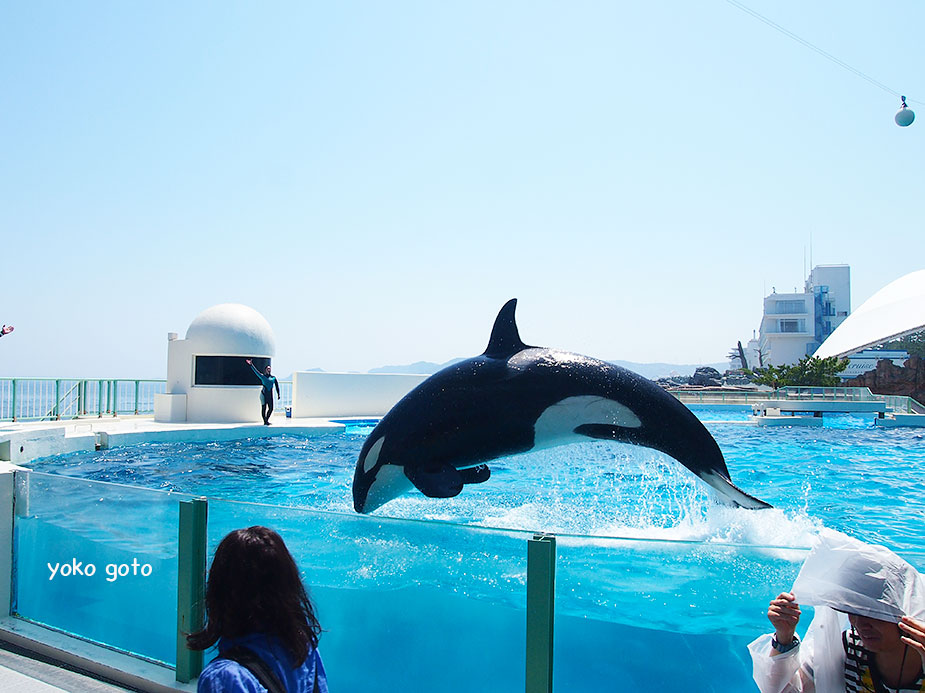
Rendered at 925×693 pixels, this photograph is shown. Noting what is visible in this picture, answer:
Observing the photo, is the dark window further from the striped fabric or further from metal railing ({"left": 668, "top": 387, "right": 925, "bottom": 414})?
the striped fabric

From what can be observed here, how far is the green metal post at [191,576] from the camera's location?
318cm

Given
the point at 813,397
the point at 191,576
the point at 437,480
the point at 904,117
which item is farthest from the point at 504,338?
the point at 813,397

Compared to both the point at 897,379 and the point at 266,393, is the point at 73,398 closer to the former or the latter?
the point at 266,393

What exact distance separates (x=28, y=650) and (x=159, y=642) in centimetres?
90

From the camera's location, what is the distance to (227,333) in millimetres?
15609

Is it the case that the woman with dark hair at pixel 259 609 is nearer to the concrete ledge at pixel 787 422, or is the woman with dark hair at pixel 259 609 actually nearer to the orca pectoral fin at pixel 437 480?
the orca pectoral fin at pixel 437 480

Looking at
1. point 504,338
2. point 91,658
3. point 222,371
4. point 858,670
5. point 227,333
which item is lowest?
point 91,658

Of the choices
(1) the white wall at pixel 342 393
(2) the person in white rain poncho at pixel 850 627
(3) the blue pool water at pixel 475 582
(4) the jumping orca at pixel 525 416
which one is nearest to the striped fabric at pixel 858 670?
(2) the person in white rain poncho at pixel 850 627

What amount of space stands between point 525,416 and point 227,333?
38.9 ft

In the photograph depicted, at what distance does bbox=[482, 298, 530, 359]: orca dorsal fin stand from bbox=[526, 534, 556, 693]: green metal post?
2.71 meters

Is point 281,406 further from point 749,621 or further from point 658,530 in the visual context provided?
point 749,621

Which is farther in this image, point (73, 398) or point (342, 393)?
point (342, 393)

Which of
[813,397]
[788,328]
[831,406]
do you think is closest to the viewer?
[831,406]

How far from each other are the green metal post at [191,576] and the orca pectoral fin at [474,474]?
Answer: 7.32ft
